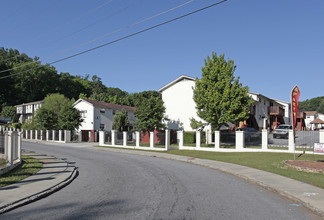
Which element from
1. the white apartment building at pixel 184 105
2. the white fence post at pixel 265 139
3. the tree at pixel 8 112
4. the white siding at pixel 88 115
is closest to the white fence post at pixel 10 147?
the white fence post at pixel 265 139

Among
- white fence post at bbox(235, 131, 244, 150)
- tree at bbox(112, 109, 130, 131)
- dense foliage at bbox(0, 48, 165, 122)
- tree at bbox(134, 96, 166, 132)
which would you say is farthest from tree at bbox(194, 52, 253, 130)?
dense foliage at bbox(0, 48, 165, 122)

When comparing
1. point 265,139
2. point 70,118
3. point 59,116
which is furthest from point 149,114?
point 59,116

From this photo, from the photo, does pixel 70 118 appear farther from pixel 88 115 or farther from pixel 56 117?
pixel 56 117

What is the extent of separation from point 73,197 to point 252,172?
28.1 ft

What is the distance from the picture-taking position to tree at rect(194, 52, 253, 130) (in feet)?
80.3

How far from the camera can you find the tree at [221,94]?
963 inches

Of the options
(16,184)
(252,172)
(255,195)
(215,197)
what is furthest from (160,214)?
(252,172)

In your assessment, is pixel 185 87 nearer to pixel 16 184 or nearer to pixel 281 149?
pixel 281 149

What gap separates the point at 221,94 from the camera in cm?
2534

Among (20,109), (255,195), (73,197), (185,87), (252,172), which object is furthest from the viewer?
(20,109)

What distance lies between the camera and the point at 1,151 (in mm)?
13547

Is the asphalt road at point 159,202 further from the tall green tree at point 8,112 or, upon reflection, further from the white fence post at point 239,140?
the tall green tree at point 8,112

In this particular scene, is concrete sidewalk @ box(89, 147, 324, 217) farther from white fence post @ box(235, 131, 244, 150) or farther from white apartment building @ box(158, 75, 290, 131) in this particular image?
white apartment building @ box(158, 75, 290, 131)

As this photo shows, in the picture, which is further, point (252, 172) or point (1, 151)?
point (1, 151)
